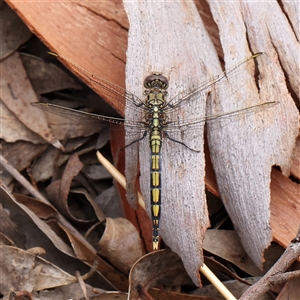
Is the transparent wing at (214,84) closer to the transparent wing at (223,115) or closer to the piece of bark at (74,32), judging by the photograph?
the transparent wing at (223,115)

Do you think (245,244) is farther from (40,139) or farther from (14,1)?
(14,1)

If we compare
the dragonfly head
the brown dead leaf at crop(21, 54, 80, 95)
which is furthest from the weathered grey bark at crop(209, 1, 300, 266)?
the brown dead leaf at crop(21, 54, 80, 95)

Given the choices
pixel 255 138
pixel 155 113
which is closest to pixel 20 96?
pixel 155 113

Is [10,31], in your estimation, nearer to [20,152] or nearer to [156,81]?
[20,152]

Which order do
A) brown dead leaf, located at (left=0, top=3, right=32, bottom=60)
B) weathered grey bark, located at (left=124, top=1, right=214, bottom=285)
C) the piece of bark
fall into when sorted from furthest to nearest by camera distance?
brown dead leaf, located at (left=0, top=3, right=32, bottom=60)
the piece of bark
weathered grey bark, located at (left=124, top=1, right=214, bottom=285)

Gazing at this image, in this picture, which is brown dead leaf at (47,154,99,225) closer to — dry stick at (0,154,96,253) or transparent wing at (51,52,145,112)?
dry stick at (0,154,96,253)

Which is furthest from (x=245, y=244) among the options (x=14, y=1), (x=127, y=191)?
(x=14, y=1)
